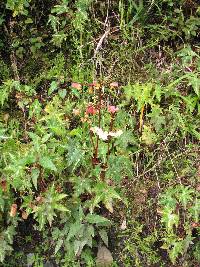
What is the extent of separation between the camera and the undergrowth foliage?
344 cm

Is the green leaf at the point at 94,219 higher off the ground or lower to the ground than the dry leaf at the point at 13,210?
lower

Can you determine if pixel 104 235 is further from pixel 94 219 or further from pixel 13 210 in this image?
pixel 13 210

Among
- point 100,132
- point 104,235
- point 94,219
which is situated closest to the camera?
point 100,132

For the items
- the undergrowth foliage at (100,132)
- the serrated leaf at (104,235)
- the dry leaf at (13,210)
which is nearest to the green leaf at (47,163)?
the undergrowth foliage at (100,132)

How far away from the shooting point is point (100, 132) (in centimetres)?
320

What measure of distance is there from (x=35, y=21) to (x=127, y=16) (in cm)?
90

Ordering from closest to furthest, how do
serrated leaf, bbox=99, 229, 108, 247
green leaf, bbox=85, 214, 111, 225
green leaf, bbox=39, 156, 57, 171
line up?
1. green leaf, bbox=39, 156, 57, 171
2. green leaf, bbox=85, 214, 111, 225
3. serrated leaf, bbox=99, 229, 108, 247

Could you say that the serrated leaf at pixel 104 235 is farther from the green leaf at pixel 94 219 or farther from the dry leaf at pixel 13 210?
the dry leaf at pixel 13 210

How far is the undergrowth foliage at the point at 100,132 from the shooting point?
3439 mm

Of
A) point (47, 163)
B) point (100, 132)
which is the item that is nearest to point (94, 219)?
point (47, 163)

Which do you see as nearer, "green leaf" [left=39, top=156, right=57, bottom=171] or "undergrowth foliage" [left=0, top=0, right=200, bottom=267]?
"green leaf" [left=39, top=156, right=57, bottom=171]

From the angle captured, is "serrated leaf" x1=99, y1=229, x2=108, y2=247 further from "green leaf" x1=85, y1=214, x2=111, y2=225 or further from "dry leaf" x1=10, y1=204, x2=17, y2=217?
"dry leaf" x1=10, y1=204, x2=17, y2=217

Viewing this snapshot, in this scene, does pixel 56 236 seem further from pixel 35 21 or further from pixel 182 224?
pixel 35 21

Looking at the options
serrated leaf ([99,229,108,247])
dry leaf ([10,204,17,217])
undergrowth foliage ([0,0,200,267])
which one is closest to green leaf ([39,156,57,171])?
undergrowth foliage ([0,0,200,267])
